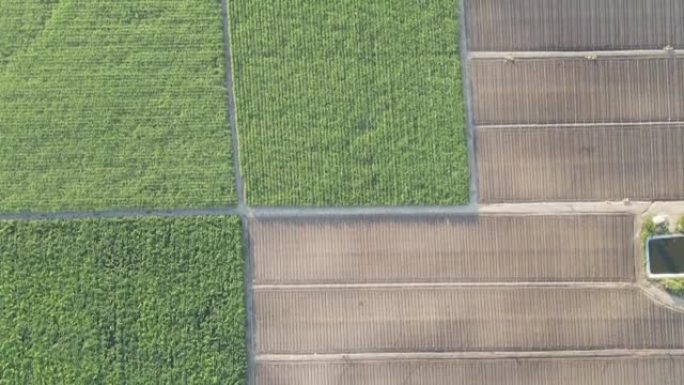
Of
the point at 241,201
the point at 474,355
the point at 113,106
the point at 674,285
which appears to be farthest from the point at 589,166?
the point at 113,106

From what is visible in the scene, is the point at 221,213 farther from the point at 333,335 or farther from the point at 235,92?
the point at 333,335

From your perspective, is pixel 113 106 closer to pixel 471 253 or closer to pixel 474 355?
pixel 471 253

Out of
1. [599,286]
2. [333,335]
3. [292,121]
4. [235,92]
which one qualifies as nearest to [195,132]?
[235,92]

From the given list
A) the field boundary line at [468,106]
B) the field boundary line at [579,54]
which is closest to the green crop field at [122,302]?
the field boundary line at [468,106]

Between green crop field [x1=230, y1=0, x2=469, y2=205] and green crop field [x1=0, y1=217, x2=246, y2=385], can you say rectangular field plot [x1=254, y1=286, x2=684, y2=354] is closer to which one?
green crop field [x1=0, y1=217, x2=246, y2=385]

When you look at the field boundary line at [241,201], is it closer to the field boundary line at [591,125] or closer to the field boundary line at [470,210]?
the field boundary line at [470,210]

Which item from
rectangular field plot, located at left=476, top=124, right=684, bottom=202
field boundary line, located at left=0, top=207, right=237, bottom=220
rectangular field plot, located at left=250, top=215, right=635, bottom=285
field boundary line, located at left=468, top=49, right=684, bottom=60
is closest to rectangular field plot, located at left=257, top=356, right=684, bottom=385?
rectangular field plot, located at left=250, top=215, right=635, bottom=285

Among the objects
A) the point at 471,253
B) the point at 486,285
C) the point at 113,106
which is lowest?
the point at 486,285
